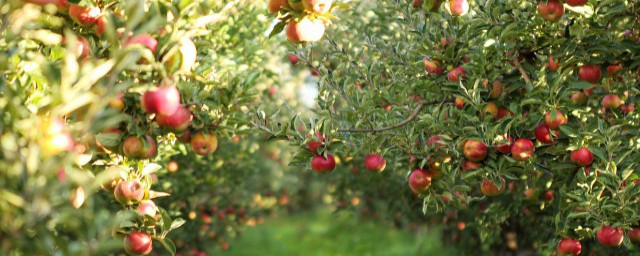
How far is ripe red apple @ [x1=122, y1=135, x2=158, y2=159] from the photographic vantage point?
8.25ft

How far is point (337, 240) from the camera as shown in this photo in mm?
10969

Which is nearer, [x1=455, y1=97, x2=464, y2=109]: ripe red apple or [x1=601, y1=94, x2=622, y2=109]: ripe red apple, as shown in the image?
[x1=455, y1=97, x2=464, y2=109]: ripe red apple

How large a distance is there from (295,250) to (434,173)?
22.5ft

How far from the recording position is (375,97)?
411cm

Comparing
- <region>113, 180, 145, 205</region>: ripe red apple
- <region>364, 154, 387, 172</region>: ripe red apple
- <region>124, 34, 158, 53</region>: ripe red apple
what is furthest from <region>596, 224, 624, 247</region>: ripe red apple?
<region>124, 34, 158, 53</region>: ripe red apple

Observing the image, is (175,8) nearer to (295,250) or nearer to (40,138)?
(40,138)

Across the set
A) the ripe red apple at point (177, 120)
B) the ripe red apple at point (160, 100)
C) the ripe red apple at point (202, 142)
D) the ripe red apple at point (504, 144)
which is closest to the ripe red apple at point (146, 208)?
the ripe red apple at point (202, 142)

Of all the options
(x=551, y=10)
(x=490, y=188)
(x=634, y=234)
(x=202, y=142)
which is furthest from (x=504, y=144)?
(x=202, y=142)

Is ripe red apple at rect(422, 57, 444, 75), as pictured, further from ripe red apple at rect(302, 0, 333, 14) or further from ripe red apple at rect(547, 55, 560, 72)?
ripe red apple at rect(302, 0, 333, 14)

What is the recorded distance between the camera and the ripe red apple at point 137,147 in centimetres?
252

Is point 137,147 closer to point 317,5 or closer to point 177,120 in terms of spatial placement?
point 177,120

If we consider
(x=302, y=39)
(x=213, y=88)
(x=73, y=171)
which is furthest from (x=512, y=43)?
(x=73, y=171)

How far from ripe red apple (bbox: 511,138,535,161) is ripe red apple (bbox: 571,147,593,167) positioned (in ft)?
0.92

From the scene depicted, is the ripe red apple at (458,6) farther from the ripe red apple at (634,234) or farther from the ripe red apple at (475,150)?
the ripe red apple at (634,234)
